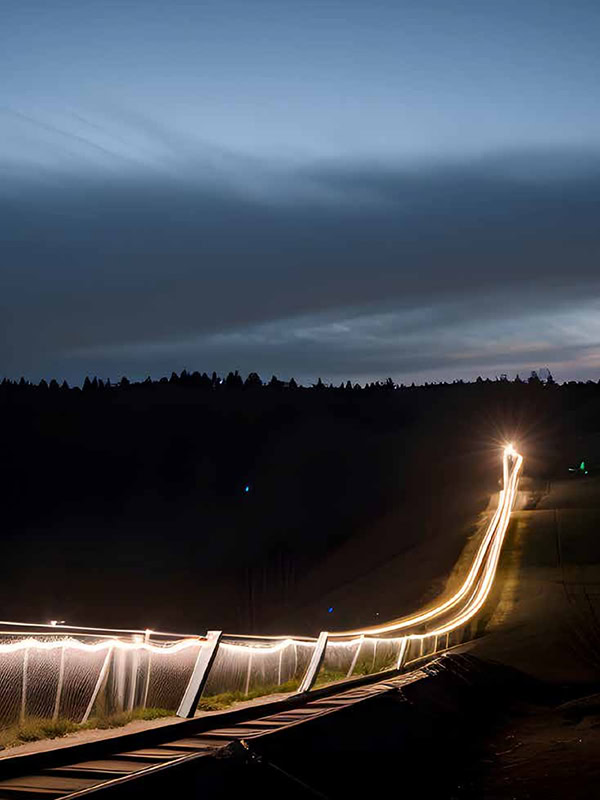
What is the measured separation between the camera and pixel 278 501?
146m

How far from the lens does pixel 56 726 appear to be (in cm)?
1323

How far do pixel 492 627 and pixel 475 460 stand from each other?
296 feet

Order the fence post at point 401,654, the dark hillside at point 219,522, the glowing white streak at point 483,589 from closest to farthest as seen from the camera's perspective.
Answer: the fence post at point 401,654, the glowing white streak at point 483,589, the dark hillside at point 219,522

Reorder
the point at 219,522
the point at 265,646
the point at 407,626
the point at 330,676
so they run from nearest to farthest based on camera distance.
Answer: the point at 265,646 < the point at 330,676 < the point at 407,626 < the point at 219,522

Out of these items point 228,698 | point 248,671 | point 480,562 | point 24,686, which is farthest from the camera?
point 480,562

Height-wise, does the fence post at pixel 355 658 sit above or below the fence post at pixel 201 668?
below

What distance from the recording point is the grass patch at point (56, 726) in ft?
41.2

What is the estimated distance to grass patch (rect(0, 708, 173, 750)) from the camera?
12.6 m

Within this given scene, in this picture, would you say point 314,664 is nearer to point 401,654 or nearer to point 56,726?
point 401,654

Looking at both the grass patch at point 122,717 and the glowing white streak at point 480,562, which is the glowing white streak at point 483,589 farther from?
the grass patch at point 122,717

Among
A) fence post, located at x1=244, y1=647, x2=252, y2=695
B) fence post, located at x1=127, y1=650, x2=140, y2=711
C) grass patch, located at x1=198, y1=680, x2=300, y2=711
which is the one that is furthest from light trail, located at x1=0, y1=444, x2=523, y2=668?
grass patch, located at x1=198, y1=680, x2=300, y2=711

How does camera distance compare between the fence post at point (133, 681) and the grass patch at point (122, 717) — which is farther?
the fence post at point (133, 681)

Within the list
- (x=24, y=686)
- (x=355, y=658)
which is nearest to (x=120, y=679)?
(x=24, y=686)

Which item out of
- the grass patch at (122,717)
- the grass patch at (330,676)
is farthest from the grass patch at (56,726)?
the grass patch at (330,676)
